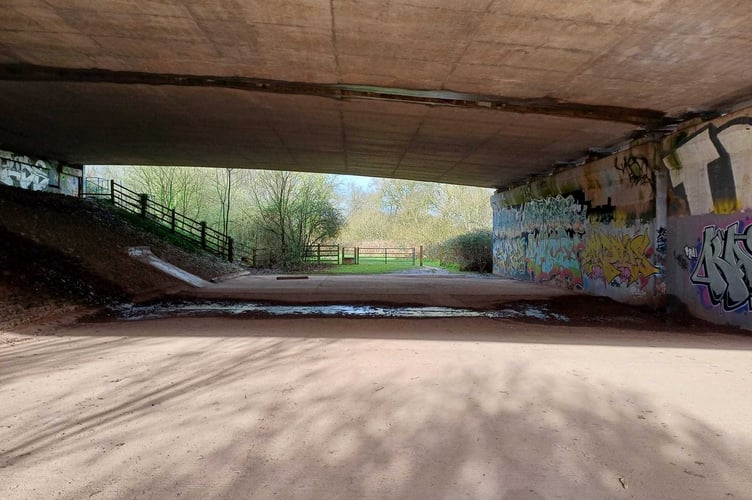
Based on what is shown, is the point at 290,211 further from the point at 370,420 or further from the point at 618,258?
the point at 370,420

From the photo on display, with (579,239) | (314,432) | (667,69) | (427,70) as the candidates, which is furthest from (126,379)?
(579,239)

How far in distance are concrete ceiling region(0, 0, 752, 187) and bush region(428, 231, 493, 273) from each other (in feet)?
39.0

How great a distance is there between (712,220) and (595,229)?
473cm

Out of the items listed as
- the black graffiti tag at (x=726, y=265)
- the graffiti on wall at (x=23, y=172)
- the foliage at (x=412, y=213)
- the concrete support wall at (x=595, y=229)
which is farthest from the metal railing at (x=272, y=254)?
the black graffiti tag at (x=726, y=265)

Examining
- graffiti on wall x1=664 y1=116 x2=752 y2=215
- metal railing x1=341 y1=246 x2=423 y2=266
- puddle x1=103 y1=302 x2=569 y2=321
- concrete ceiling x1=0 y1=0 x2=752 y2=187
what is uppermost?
concrete ceiling x1=0 y1=0 x2=752 y2=187

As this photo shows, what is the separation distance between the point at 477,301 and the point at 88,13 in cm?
1010

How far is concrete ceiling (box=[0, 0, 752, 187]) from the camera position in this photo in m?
6.19

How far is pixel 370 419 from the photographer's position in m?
3.98

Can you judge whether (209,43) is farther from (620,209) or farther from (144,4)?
(620,209)

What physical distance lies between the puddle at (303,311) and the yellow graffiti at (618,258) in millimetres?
2572

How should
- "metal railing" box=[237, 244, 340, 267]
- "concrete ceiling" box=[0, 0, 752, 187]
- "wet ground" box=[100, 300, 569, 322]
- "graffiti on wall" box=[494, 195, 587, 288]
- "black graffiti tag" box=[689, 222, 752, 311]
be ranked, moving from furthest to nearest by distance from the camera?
"metal railing" box=[237, 244, 340, 267] < "graffiti on wall" box=[494, 195, 587, 288] < "wet ground" box=[100, 300, 569, 322] < "black graffiti tag" box=[689, 222, 752, 311] < "concrete ceiling" box=[0, 0, 752, 187]

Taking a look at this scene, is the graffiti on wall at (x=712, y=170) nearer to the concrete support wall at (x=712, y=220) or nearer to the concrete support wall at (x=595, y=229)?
the concrete support wall at (x=712, y=220)

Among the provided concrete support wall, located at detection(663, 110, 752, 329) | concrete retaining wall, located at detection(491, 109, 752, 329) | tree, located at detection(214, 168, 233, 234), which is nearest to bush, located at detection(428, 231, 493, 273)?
concrete retaining wall, located at detection(491, 109, 752, 329)

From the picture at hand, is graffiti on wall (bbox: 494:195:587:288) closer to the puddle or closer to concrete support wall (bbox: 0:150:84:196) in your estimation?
the puddle
